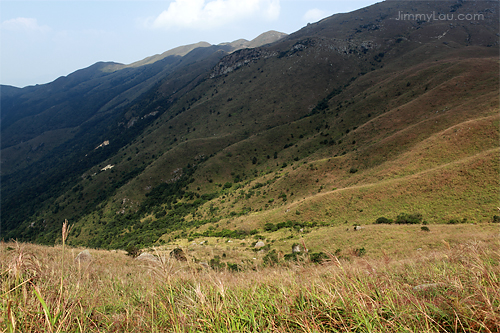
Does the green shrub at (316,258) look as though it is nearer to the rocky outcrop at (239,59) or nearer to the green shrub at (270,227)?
the green shrub at (270,227)

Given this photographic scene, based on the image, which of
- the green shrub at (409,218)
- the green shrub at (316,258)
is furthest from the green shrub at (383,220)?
the green shrub at (316,258)

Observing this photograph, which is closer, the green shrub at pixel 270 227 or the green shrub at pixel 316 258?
the green shrub at pixel 316 258

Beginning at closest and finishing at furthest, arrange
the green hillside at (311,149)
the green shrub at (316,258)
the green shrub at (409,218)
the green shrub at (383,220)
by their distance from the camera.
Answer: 1. the green shrub at (316,258)
2. the green shrub at (409,218)
3. the green shrub at (383,220)
4. the green hillside at (311,149)

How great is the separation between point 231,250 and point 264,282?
2061cm

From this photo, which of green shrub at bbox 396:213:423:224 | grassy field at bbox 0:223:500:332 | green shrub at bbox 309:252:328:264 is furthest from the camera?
green shrub at bbox 396:213:423:224

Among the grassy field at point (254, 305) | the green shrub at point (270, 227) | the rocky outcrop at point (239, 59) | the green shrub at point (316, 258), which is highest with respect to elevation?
the rocky outcrop at point (239, 59)

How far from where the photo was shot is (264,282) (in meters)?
3.61

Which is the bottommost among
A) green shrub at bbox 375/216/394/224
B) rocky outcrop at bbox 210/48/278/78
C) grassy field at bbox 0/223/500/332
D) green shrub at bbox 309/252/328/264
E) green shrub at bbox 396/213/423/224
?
green shrub at bbox 375/216/394/224

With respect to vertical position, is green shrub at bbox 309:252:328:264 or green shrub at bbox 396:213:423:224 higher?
green shrub at bbox 309:252:328:264

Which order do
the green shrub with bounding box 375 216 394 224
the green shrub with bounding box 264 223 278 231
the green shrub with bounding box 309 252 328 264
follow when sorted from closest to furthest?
1. the green shrub with bounding box 309 252 328 264
2. the green shrub with bounding box 375 216 394 224
3. the green shrub with bounding box 264 223 278 231

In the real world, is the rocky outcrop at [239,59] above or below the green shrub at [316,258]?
above

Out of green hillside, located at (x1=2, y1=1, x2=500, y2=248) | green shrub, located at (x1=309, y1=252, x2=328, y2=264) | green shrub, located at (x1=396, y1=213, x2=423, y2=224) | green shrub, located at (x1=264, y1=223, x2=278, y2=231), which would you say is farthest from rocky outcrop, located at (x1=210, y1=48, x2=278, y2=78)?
green shrub, located at (x1=309, y1=252, x2=328, y2=264)

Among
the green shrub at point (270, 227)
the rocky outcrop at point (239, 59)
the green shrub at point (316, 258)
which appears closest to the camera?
the green shrub at point (316, 258)

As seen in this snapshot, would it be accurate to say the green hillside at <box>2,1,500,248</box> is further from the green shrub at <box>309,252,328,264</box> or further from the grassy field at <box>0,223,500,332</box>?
the grassy field at <box>0,223,500,332</box>
